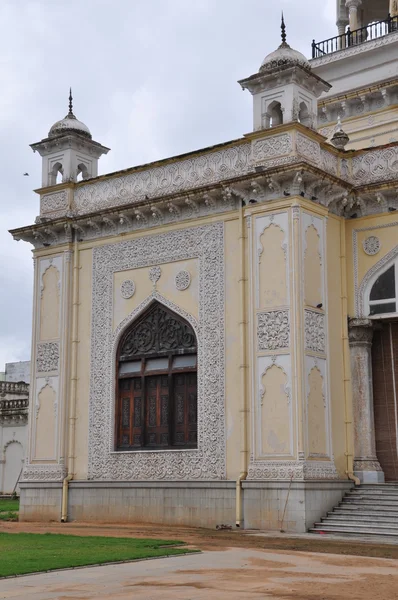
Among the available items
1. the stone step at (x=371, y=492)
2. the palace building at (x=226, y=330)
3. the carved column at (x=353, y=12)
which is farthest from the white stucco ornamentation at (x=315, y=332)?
the carved column at (x=353, y=12)

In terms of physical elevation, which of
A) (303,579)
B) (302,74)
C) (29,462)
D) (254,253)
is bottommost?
(303,579)

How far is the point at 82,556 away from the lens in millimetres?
10234

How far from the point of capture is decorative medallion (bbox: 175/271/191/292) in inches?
682

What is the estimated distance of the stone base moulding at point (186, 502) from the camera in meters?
14.6

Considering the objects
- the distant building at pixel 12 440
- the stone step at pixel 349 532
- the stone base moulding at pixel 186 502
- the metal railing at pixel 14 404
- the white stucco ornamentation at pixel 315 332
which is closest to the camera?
the stone step at pixel 349 532

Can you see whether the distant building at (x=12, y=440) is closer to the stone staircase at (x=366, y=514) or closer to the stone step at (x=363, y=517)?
the stone staircase at (x=366, y=514)

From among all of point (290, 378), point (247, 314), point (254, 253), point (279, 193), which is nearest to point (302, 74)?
point (279, 193)

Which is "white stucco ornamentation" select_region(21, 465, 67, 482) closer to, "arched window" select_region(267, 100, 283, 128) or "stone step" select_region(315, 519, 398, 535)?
"stone step" select_region(315, 519, 398, 535)

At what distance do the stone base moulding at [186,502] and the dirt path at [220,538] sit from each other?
471 millimetres

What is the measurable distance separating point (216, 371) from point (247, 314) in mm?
1308

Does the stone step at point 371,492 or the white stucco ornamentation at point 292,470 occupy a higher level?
the white stucco ornamentation at point 292,470

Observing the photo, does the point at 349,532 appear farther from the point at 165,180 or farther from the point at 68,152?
the point at 68,152

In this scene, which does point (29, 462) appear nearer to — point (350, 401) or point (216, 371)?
point (216, 371)

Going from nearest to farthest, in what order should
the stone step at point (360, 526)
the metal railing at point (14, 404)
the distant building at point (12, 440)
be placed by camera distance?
the stone step at point (360, 526) → the distant building at point (12, 440) → the metal railing at point (14, 404)
